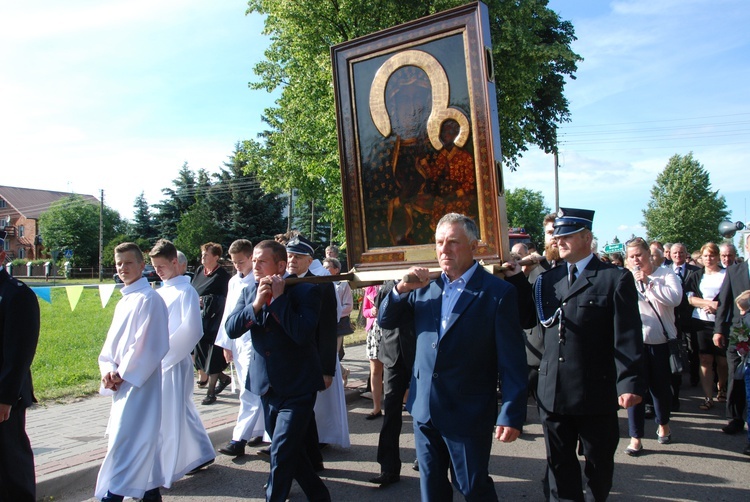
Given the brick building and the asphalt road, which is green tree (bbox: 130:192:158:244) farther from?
the asphalt road

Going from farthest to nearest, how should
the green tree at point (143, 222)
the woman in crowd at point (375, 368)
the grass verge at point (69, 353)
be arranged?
the green tree at point (143, 222) → the grass verge at point (69, 353) → the woman in crowd at point (375, 368)

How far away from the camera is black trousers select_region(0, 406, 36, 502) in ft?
12.9

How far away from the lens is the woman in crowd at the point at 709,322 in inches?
308

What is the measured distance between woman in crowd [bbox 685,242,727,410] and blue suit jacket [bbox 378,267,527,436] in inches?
228

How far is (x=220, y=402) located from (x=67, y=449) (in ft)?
8.12

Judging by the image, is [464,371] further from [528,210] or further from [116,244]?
[528,210]

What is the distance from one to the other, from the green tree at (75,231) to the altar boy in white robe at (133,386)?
67073mm

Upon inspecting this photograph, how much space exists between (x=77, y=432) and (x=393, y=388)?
3.89 metres

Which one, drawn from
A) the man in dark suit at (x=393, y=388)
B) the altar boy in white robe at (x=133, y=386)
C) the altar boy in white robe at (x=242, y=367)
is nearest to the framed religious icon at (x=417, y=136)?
the man in dark suit at (x=393, y=388)

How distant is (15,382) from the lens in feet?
12.9

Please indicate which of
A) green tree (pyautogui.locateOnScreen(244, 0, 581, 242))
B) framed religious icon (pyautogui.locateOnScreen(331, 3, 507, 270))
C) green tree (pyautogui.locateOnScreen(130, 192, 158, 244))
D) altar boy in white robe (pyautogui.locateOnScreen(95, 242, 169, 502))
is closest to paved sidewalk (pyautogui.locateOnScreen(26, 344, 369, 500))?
altar boy in white robe (pyautogui.locateOnScreen(95, 242, 169, 502))

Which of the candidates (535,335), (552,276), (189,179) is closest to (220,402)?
(535,335)

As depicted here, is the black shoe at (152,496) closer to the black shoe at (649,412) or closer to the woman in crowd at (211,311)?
the woman in crowd at (211,311)

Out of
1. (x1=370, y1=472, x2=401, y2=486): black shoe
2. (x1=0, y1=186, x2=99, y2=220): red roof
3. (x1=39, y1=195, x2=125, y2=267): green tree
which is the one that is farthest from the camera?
(x1=0, y1=186, x2=99, y2=220): red roof
